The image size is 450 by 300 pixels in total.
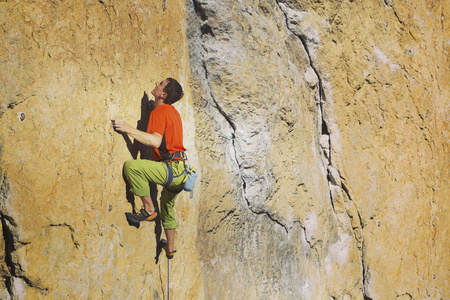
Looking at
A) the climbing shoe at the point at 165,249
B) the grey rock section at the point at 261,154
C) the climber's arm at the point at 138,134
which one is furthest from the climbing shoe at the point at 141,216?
the grey rock section at the point at 261,154

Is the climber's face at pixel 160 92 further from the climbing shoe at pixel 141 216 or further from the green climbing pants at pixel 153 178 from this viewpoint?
the climbing shoe at pixel 141 216

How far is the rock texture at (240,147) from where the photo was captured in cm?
274

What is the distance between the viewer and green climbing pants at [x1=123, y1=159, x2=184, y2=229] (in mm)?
3123

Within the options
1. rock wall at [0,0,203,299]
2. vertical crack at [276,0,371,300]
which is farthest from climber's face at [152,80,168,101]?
vertical crack at [276,0,371,300]

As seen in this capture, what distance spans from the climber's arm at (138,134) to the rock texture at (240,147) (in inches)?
4.4

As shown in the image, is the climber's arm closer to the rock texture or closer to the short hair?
the rock texture

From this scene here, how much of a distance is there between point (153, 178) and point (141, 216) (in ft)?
1.05

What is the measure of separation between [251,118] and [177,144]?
119 cm

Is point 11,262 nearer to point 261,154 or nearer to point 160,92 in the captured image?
point 160,92

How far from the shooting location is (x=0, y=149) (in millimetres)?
2516

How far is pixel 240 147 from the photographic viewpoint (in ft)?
14.0

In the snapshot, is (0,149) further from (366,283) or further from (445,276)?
(445,276)

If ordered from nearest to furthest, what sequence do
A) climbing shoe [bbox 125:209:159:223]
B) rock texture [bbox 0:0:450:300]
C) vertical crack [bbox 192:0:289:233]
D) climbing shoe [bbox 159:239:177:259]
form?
rock texture [bbox 0:0:450:300] → climbing shoe [bbox 125:209:159:223] → climbing shoe [bbox 159:239:177:259] → vertical crack [bbox 192:0:289:233]

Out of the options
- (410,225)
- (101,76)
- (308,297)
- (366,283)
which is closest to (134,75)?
(101,76)
